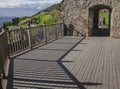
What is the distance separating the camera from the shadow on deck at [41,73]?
19.3ft

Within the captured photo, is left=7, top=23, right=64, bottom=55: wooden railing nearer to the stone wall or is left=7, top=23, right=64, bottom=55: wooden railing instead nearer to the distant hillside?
the stone wall

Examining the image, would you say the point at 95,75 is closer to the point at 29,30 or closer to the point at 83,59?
the point at 83,59

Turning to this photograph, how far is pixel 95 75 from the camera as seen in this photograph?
673cm

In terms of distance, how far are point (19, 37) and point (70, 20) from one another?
7799 mm

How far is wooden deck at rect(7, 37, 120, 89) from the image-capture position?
590cm

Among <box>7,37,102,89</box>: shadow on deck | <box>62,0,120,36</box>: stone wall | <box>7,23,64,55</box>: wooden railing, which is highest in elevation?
<box>62,0,120,36</box>: stone wall

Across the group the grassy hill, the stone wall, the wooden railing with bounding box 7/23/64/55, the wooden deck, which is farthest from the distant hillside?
the wooden deck

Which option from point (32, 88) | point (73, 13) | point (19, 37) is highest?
point (73, 13)

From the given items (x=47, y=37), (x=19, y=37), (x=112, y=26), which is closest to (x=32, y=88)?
(x=19, y=37)

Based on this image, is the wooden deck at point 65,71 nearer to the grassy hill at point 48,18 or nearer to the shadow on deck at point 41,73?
the shadow on deck at point 41,73

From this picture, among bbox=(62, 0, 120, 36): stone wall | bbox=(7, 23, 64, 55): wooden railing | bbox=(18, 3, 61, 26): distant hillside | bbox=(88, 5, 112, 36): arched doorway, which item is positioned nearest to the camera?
bbox=(7, 23, 64, 55): wooden railing

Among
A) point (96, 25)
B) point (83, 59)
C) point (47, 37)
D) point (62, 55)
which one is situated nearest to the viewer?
point (83, 59)

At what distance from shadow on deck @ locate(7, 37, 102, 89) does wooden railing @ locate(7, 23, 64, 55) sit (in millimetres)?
637

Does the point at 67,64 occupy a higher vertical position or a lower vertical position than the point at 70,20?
lower
